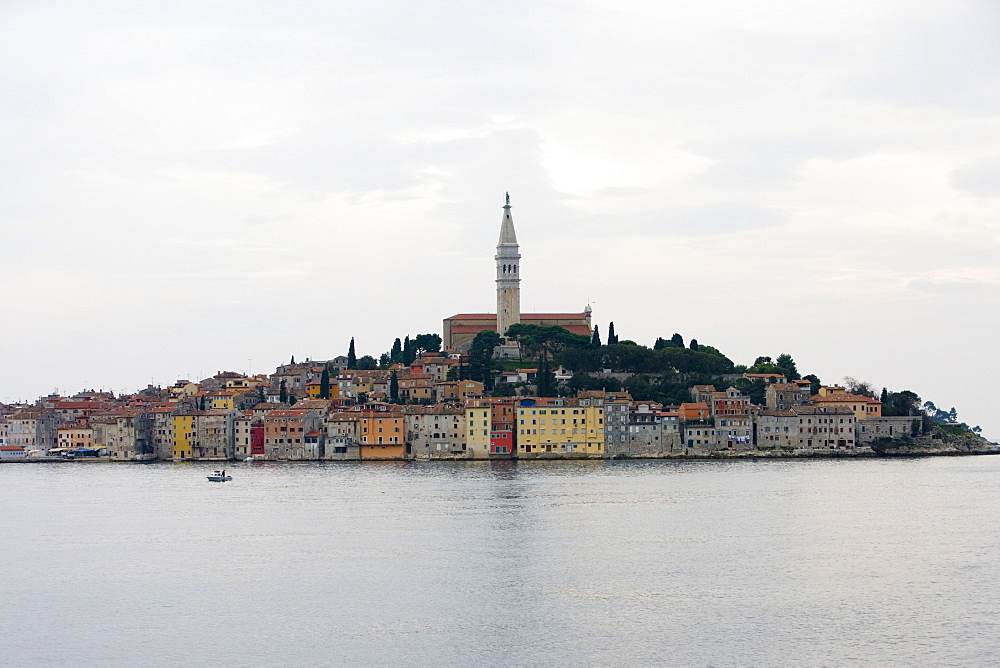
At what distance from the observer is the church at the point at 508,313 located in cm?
6675

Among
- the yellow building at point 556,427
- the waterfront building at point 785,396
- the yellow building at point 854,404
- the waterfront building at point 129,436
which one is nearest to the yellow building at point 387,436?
the yellow building at point 556,427

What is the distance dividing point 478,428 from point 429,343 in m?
19.5

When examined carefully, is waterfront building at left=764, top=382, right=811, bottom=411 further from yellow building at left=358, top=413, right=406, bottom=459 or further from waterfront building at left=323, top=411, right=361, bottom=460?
waterfront building at left=323, top=411, right=361, bottom=460

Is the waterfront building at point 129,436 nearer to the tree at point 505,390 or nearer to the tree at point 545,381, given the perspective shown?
the tree at point 505,390

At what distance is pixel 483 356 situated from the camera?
60.8m

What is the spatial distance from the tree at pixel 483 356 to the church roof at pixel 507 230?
183 inches

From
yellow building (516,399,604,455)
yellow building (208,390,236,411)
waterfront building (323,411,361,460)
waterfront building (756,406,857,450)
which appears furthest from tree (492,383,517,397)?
yellow building (208,390,236,411)

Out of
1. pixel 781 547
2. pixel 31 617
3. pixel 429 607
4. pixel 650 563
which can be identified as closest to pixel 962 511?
pixel 781 547

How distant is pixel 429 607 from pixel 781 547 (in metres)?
8.00

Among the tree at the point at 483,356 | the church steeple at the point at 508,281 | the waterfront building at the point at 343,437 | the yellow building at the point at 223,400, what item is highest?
the church steeple at the point at 508,281

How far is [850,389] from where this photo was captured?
2472 inches

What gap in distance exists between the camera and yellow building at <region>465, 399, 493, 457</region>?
4958 cm

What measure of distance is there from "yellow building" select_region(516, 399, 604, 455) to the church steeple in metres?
17.3

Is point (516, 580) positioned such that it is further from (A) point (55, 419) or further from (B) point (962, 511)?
(A) point (55, 419)
